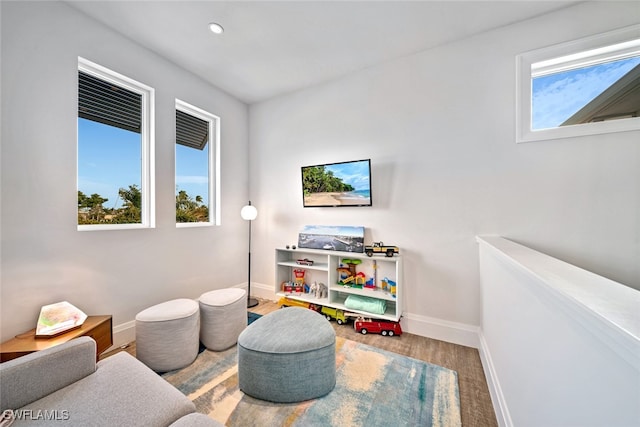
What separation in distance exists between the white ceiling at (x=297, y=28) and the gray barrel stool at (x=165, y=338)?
2474 mm

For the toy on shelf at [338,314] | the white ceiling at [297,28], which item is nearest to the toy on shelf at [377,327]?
the toy on shelf at [338,314]

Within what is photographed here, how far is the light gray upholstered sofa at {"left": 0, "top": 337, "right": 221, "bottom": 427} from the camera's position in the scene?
2.94 ft

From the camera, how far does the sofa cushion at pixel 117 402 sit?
894 millimetres

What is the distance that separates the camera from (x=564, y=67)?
1.87 meters

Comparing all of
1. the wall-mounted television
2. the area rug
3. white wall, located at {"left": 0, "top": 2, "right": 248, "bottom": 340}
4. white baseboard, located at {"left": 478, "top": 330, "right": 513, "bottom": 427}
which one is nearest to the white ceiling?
white wall, located at {"left": 0, "top": 2, "right": 248, "bottom": 340}

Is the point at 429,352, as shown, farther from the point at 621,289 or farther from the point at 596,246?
the point at 621,289

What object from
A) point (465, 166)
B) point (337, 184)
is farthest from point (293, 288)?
point (465, 166)

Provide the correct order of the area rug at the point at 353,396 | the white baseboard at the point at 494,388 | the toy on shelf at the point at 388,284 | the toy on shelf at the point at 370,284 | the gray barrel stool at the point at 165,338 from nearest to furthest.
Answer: the white baseboard at the point at 494,388, the area rug at the point at 353,396, the gray barrel stool at the point at 165,338, the toy on shelf at the point at 388,284, the toy on shelf at the point at 370,284

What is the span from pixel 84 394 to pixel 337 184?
241 centimetres

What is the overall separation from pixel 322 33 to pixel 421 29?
2.94ft

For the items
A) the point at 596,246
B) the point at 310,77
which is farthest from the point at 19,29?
the point at 596,246

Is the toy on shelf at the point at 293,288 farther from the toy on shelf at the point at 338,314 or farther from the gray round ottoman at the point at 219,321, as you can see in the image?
the gray round ottoman at the point at 219,321

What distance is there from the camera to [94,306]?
6.44ft

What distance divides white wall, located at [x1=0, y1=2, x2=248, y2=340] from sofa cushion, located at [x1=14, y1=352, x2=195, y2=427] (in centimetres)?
115
